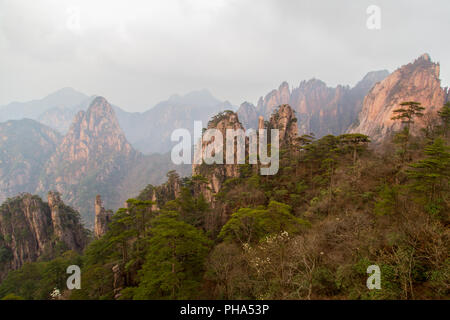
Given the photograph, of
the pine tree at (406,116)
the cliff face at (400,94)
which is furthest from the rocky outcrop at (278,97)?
the pine tree at (406,116)

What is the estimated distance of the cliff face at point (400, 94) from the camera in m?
73.6

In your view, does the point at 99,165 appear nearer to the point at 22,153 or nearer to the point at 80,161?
the point at 80,161

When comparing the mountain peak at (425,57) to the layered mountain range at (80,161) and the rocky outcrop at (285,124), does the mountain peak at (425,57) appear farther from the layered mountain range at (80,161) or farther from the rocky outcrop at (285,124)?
the layered mountain range at (80,161)

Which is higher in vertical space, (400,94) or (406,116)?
(400,94)

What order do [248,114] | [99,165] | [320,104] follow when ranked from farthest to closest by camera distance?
[99,165]
[248,114]
[320,104]

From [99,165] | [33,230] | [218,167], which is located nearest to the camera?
[218,167]

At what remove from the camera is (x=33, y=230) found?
47938mm

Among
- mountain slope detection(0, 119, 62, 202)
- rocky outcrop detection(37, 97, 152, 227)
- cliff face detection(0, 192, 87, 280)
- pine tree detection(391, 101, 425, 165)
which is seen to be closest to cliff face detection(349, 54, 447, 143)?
pine tree detection(391, 101, 425, 165)

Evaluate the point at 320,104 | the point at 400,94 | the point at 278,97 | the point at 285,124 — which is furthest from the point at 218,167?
the point at 278,97

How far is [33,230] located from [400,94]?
A: 13382 cm

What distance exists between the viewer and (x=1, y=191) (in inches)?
5738

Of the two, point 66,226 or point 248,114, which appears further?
point 248,114

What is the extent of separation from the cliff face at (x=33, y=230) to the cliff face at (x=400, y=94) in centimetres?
10096
